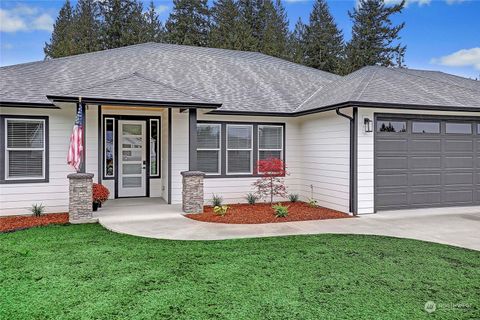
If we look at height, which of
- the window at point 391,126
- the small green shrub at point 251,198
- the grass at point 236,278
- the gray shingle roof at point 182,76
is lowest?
the grass at point 236,278

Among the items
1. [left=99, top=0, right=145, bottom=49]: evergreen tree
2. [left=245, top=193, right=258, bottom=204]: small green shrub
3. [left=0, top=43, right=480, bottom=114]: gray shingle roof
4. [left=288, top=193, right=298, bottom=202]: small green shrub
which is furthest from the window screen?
[left=99, top=0, right=145, bottom=49]: evergreen tree

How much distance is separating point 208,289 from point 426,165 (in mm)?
8018

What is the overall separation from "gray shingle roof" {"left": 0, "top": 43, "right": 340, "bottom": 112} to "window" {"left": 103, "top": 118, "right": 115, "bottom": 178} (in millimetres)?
1376

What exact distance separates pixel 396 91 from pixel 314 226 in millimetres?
4668

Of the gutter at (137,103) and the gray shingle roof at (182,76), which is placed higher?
the gray shingle roof at (182,76)

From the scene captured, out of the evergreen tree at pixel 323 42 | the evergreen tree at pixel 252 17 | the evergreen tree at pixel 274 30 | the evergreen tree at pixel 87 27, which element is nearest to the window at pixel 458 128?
the evergreen tree at pixel 274 30

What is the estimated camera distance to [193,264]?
5.23m

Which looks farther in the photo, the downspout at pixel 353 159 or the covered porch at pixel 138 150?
the covered porch at pixel 138 150

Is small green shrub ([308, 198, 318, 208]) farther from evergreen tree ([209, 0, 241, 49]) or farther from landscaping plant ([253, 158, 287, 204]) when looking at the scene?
evergreen tree ([209, 0, 241, 49])

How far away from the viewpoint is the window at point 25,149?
9273 mm

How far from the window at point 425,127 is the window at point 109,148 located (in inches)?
344

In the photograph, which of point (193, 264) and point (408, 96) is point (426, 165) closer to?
point (408, 96)

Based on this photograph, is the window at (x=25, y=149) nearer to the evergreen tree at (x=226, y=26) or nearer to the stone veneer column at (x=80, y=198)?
the stone veneer column at (x=80, y=198)

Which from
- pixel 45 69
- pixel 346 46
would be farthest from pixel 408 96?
pixel 346 46
